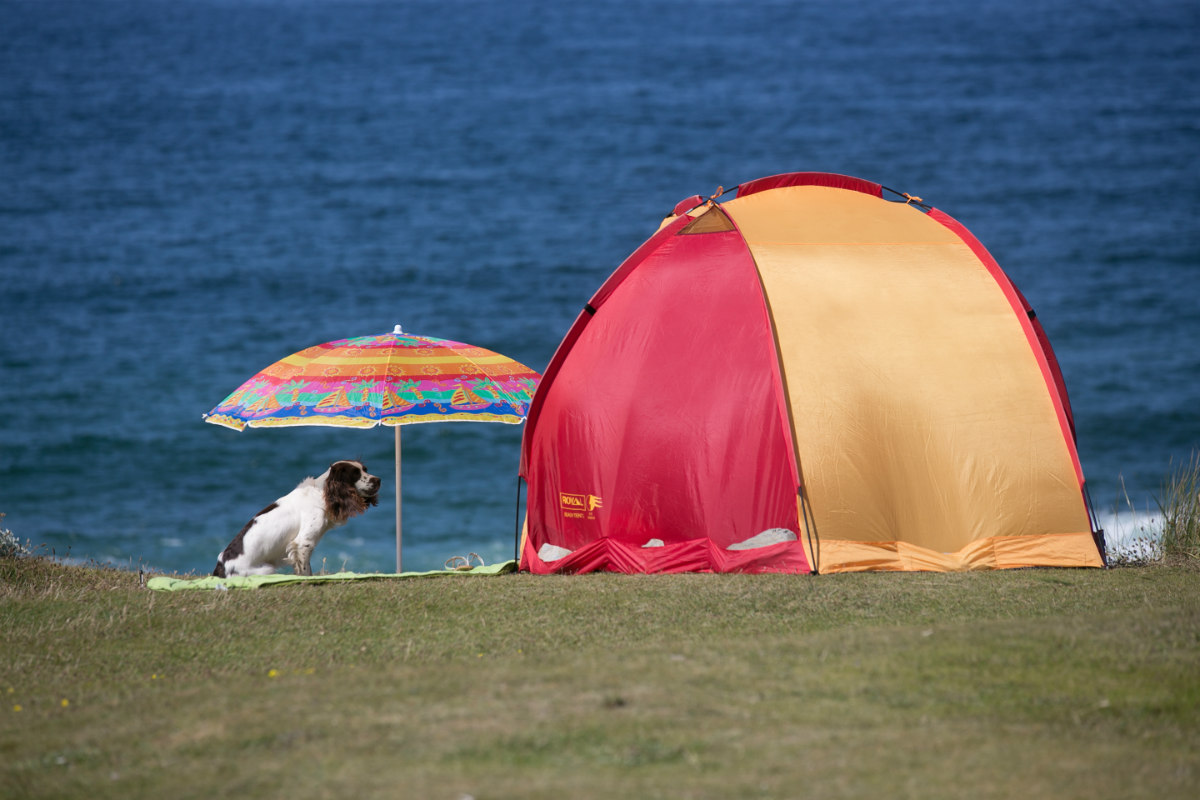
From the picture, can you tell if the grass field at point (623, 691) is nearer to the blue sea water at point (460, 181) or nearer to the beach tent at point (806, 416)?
Answer: the beach tent at point (806, 416)

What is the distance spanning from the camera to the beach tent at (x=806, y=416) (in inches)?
302

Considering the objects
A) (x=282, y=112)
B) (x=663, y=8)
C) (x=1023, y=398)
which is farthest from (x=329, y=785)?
A: (x=663, y=8)

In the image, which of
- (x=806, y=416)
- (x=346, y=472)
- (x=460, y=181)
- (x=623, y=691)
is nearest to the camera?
(x=623, y=691)

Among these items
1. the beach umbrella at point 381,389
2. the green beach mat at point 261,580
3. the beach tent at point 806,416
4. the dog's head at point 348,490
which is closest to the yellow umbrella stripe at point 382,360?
the beach umbrella at point 381,389

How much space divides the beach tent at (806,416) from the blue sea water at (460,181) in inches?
597

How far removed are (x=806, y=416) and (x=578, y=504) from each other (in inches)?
65.4

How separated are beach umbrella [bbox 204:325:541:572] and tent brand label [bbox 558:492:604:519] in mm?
658

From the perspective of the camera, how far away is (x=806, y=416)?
7.69 metres

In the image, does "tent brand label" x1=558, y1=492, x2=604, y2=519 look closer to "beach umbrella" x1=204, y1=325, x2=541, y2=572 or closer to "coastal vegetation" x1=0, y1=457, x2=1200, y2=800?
"beach umbrella" x1=204, y1=325, x2=541, y2=572

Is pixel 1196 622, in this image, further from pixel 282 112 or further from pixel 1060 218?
pixel 282 112

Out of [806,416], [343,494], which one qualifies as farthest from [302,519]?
[806,416]

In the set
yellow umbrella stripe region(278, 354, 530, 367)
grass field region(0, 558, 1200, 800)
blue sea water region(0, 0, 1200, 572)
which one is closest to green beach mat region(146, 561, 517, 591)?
grass field region(0, 558, 1200, 800)

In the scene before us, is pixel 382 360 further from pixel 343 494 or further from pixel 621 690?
pixel 621 690

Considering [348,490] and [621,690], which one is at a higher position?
[348,490]
